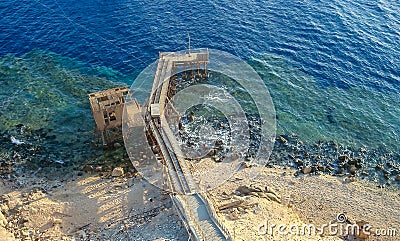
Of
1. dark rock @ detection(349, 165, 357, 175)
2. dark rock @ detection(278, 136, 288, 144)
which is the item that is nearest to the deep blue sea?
dark rock @ detection(278, 136, 288, 144)

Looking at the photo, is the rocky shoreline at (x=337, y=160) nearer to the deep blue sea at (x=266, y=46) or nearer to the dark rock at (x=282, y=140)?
the dark rock at (x=282, y=140)

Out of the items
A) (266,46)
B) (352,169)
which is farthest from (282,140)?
(266,46)

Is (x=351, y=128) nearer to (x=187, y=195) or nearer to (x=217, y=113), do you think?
(x=217, y=113)

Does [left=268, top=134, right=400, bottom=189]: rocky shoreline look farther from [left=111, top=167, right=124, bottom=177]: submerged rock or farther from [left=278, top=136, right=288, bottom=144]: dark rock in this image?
[left=111, top=167, right=124, bottom=177]: submerged rock

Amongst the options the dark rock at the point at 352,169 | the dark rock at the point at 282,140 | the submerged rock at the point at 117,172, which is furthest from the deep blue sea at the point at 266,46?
the submerged rock at the point at 117,172

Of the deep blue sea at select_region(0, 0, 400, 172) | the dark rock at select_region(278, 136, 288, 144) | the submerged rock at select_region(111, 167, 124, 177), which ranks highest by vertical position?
the deep blue sea at select_region(0, 0, 400, 172)

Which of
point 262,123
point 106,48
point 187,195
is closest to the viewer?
point 187,195

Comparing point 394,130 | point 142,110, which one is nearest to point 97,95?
point 142,110

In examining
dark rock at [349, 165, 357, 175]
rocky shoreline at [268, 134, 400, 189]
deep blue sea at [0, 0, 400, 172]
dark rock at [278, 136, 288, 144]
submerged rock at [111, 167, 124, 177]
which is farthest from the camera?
deep blue sea at [0, 0, 400, 172]
